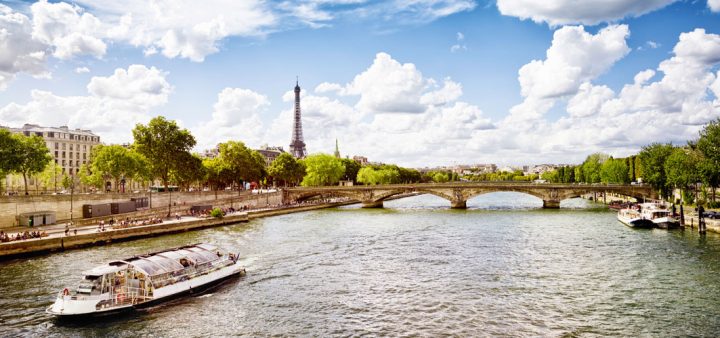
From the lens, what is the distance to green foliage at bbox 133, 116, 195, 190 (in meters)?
65.9

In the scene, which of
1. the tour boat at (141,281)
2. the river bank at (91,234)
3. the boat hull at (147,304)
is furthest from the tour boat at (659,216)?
the river bank at (91,234)

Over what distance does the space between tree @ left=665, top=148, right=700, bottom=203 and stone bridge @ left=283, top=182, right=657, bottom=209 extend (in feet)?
35.1

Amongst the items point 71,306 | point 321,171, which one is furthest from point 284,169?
point 71,306

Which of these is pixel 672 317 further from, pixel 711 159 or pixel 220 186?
pixel 220 186

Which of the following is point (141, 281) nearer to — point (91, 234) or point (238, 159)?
point (91, 234)

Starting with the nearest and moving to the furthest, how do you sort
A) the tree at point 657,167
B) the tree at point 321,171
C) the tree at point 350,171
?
1. the tree at point 657,167
2. the tree at point 321,171
3. the tree at point 350,171

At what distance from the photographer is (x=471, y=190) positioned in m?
77.1

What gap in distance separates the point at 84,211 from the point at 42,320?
32916 millimetres

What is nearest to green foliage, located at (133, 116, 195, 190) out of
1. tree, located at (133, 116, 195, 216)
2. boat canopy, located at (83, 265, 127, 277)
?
tree, located at (133, 116, 195, 216)

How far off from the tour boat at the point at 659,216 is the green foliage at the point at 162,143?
55.1 m

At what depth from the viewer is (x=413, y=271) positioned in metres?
29.0

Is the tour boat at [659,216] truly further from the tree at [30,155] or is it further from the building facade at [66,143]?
the building facade at [66,143]

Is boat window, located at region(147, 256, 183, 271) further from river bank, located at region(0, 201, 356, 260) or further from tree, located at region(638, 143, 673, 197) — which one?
tree, located at region(638, 143, 673, 197)

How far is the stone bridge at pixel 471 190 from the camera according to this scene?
69.7 metres
